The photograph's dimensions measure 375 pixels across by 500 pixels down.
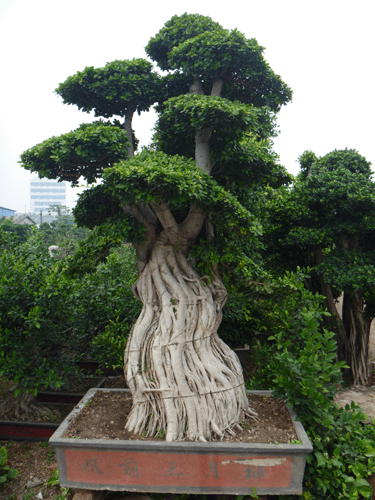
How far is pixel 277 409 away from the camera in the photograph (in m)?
4.77

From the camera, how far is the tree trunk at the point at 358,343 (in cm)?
838

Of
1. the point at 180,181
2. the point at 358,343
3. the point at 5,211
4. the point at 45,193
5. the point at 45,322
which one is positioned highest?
the point at 45,193

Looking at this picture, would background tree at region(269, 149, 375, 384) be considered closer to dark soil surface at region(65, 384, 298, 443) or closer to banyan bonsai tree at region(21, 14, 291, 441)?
banyan bonsai tree at region(21, 14, 291, 441)

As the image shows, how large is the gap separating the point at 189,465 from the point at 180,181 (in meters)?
3.07

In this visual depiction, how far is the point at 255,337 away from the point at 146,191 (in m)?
4.62

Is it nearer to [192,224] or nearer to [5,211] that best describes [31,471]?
[192,224]

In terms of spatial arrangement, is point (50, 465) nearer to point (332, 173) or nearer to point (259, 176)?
point (259, 176)

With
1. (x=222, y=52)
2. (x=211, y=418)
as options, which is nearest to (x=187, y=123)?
(x=222, y=52)

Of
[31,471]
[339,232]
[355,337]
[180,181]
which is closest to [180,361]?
[180,181]

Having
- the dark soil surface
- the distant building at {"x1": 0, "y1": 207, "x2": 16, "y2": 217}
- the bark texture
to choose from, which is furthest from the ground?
the distant building at {"x1": 0, "y1": 207, "x2": 16, "y2": 217}

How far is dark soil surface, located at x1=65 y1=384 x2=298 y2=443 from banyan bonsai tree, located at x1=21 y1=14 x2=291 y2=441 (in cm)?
19

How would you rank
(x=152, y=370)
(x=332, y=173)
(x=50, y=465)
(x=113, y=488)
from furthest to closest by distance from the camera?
1. (x=332, y=173)
2. (x=50, y=465)
3. (x=152, y=370)
4. (x=113, y=488)

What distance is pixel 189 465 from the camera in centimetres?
383

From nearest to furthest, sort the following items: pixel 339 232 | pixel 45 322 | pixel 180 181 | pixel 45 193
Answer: pixel 180 181 → pixel 45 322 → pixel 339 232 → pixel 45 193
